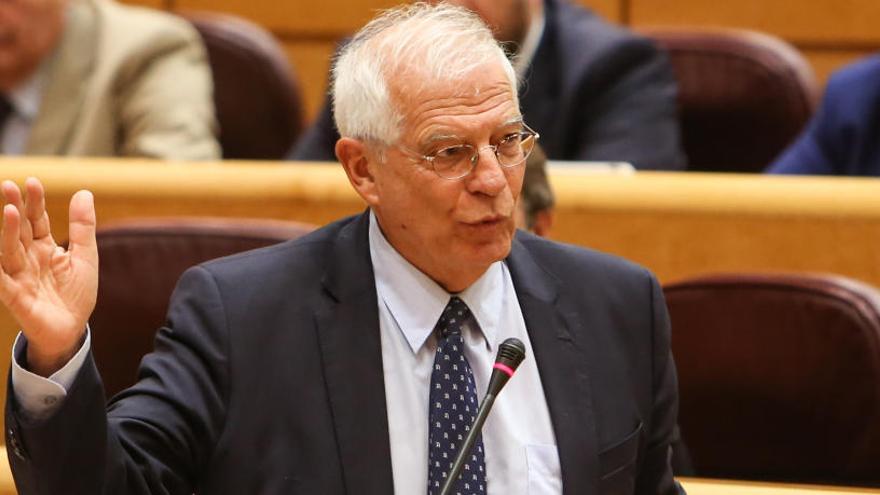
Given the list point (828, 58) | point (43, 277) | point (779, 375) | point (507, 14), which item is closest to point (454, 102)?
point (43, 277)

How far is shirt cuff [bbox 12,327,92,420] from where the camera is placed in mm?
989

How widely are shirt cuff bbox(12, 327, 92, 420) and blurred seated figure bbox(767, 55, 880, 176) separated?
153cm

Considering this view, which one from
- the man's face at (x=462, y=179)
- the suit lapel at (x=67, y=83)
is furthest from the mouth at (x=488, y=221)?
the suit lapel at (x=67, y=83)

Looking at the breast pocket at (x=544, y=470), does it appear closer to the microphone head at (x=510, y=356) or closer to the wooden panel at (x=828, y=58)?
the microphone head at (x=510, y=356)

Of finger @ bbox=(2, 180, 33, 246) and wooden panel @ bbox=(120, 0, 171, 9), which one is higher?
finger @ bbox=(2, 180, 33, 246)

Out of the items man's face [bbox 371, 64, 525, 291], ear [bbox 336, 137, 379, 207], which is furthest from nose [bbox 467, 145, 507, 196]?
ear [bbox 336, 137, 379, 207]

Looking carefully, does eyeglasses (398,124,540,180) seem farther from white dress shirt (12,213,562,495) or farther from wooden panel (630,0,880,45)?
wooden panel (630,0,880,45)

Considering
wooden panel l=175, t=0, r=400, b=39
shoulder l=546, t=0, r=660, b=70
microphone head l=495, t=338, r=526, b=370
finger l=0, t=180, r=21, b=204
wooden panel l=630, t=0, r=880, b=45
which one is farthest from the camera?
wooden panel l=175, t=0, r=400, b=39

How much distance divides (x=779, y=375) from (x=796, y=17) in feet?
5.14

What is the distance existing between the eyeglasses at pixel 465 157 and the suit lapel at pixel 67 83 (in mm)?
1260

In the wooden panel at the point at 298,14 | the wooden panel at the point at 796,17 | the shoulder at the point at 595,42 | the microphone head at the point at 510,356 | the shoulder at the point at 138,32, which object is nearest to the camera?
the microphone head at the point at 510,356

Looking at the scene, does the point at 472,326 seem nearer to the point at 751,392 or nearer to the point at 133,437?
the point at 133,437

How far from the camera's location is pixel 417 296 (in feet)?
3.97

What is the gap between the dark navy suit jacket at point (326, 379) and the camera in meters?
1.12
